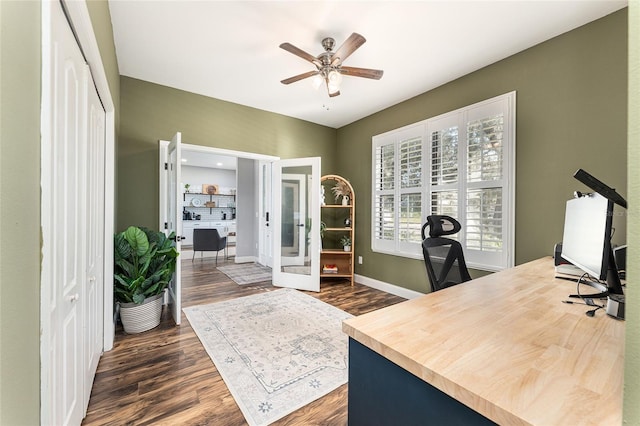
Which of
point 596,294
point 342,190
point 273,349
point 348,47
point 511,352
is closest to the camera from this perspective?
point 511,352

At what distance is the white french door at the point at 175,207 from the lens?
277 cm

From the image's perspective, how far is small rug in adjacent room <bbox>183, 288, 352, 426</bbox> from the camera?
172cm

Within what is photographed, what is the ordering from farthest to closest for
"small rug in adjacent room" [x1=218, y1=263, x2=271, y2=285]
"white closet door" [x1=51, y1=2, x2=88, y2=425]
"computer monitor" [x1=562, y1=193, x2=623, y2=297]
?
1. "small rug in adjacent room" [x1=218, y1=263, x2=271, y2=285]
2. "computer monitor" [x1=562, y1=193, x2=623, y2=297]
3. "white closet door" [x1=51, y1=2, x2=88, y2=425]

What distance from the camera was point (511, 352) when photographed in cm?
77

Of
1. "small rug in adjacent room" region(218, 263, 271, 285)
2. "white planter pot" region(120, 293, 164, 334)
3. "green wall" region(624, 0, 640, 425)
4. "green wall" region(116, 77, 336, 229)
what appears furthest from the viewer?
"small rug in adjacent room" region(218, 263, 271, 285)

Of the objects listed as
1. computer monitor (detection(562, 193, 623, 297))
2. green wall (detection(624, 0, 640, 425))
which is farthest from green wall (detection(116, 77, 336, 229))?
green wall (detection(624, 0, 640, 425))

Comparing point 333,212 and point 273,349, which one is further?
point 333,212

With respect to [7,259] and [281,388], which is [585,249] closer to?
[281,388]

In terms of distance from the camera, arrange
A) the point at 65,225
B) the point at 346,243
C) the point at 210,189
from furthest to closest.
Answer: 1. the point at 210,189
2. the point at 346,243
3. the point at 65,225

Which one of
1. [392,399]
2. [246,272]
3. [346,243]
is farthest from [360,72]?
→ [246,272]

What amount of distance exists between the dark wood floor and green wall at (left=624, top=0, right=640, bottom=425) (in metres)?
1.48

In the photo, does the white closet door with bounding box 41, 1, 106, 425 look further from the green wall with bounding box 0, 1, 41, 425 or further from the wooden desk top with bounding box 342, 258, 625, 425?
the wooden desk top with bounding box 342, 258, 625, 425

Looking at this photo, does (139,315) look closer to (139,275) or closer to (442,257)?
(139,275)

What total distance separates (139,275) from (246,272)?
2.63m
